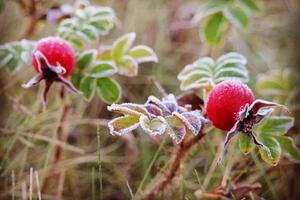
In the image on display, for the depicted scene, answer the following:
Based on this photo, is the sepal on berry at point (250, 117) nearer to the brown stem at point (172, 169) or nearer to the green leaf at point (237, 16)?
the brown stem at point (172, 169)

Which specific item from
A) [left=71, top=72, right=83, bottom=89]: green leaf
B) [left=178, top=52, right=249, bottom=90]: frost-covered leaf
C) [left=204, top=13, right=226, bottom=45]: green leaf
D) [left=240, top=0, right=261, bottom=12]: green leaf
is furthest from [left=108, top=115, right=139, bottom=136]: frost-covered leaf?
[left=240, top=0, right=261, bottom=12]: green leaf

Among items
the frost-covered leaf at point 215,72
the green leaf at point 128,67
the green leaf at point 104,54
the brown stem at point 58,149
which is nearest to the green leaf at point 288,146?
the frost-covered leaf at point 215,72

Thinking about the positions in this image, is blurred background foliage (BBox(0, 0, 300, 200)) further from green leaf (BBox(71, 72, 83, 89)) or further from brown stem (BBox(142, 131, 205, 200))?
green leaf (BBox(71, 72, 83, 89))

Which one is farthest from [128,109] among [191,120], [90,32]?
[90,32]

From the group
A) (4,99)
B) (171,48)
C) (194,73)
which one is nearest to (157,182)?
(194,73)

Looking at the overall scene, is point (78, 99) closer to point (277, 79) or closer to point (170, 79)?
point (170, 79)

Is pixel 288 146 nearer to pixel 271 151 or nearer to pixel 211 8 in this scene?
pixel 271 151
